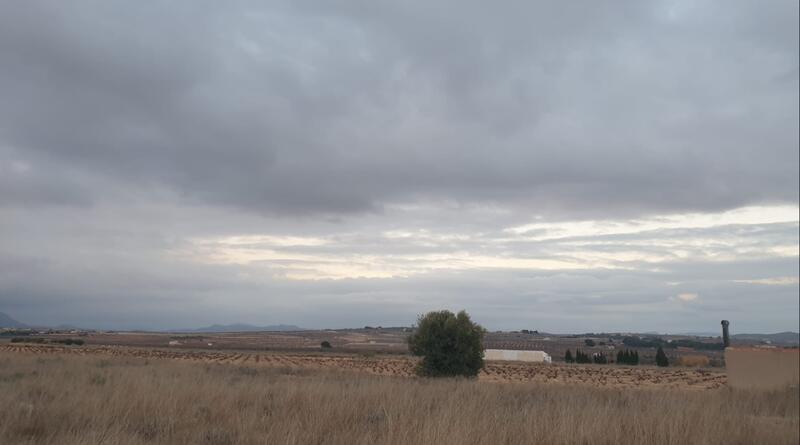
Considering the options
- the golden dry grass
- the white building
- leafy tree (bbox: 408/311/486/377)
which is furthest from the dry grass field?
the white building

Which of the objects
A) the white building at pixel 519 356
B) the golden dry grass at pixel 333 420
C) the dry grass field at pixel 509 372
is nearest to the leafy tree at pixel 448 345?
the dry grass field at pixel 509 372

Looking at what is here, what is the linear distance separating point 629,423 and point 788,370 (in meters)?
5.06

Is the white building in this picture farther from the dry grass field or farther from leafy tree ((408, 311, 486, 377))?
leafy tree ((408, 311, 486, 377))

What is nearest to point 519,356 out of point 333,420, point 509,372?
point 509,372

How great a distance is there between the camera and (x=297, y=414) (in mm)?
9430

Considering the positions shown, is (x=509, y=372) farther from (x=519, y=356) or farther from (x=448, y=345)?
(x=519, y=356)

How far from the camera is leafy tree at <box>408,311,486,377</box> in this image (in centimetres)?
3756

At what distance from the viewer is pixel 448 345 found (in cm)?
3784

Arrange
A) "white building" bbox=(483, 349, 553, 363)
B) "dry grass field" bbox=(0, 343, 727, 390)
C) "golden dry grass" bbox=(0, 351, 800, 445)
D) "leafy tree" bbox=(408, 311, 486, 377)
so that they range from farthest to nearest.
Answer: "white building" bbox=(483, 349, 553, 363), "dry grass field" bbox=(0, 343, 727, 390), "leafy tree" bbox=(408, 311, 486, 377), "golden dry grass" bbox=(0, 351, 800, 445)

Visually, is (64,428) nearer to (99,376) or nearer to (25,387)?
(25,387)

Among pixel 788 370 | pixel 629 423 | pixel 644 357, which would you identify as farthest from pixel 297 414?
pixel 644 357

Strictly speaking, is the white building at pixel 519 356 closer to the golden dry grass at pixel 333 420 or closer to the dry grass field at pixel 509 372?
the dry grass field at pixel 509 372

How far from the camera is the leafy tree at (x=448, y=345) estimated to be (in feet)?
123

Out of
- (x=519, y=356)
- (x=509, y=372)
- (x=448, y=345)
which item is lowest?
(x=519, y=356)
